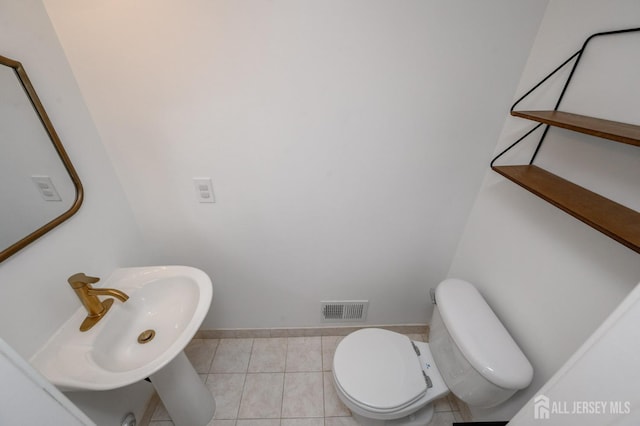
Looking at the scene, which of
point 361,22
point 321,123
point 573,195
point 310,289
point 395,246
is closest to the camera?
point 573,195

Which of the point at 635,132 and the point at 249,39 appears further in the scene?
the point at 249,39

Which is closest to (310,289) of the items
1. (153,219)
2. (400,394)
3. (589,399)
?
(400,394)

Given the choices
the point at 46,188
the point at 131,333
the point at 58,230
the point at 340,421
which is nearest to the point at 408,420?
the point at 340,421

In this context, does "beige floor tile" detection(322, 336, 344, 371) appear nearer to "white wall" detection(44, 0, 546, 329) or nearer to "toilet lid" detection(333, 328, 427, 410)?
"toilet lid" detection(333, 328, 427, 410)

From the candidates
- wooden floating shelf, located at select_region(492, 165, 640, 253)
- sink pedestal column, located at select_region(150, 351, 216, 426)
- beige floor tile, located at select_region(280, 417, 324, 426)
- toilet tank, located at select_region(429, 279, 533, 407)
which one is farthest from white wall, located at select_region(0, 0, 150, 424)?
wooden floating shelf, located at select_region(492, 165, 640, 253)

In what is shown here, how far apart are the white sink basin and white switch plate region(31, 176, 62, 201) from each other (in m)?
0.40

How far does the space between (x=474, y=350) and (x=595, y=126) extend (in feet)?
2.53

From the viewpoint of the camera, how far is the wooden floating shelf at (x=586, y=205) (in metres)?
0.56

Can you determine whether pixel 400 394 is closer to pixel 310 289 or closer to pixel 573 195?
pixel 310 289

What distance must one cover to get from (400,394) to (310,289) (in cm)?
66

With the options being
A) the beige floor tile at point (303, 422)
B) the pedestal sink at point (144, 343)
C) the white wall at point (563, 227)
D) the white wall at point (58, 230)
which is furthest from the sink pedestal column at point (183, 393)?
the white wall at point (563, 227)

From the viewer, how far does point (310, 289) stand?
1.45m

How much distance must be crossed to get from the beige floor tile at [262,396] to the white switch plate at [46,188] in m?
1.29

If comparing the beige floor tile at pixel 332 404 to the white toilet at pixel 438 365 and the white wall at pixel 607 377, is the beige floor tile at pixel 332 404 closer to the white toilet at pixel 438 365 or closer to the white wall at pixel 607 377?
the white toilet at pixel 438 365
